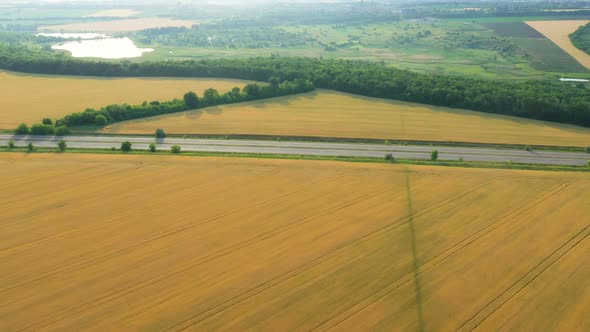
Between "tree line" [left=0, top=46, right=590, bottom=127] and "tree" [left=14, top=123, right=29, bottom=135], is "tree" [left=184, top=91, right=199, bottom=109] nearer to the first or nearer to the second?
"tree line" [left=0, top=46, right=590, bottom=127]

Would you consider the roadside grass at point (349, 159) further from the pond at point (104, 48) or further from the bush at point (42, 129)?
the pond at point (104, 48)

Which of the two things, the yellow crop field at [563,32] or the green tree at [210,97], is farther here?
the yellow crop field at [563,32]

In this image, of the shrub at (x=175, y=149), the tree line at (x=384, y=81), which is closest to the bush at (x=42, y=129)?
the shrub at (x=175, y=149)

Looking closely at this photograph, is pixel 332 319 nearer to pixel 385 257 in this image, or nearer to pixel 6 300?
pixel 385 257

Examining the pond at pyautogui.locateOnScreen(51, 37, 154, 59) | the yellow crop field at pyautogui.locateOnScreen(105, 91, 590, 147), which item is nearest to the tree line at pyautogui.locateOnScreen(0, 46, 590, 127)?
the yellow crop field at pyautogui.locateOnScreen(105, 91, 590, 147)

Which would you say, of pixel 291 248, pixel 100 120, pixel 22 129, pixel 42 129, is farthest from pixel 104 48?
pixel 291 248
